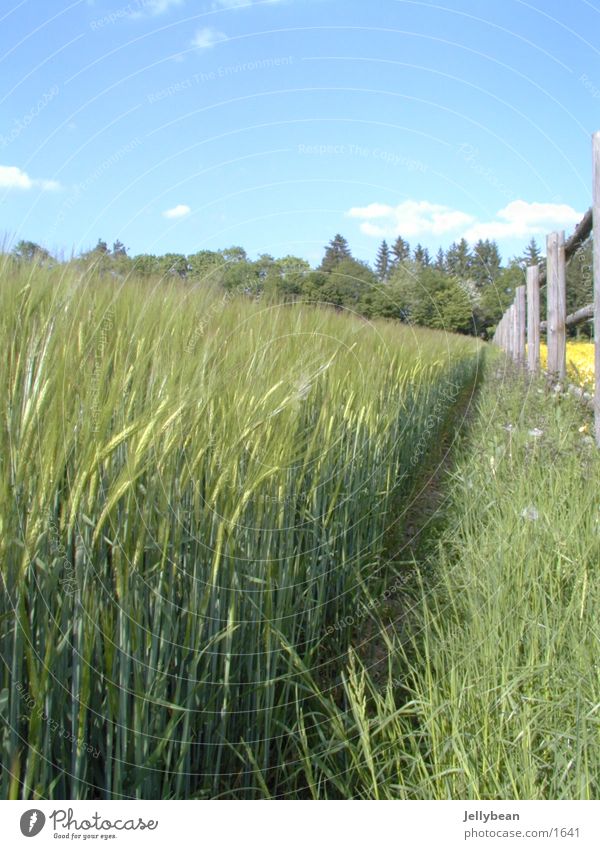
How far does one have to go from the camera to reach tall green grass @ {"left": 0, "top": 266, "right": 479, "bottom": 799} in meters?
0.93

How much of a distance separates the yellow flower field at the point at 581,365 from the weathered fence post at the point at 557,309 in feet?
0.31

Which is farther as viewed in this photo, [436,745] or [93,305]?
[93,305]

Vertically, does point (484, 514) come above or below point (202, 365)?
below

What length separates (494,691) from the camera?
55.2 inches

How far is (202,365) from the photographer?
3.73 ft

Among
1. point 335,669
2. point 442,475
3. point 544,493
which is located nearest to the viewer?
point 335,669

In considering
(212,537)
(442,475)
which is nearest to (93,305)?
(212,537)

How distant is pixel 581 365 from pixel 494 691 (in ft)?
19.8

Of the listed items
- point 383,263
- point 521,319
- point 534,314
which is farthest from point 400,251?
point 521,319

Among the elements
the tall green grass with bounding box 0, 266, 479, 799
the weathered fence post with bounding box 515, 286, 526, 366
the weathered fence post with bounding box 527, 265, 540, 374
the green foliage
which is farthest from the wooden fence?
the green foliage

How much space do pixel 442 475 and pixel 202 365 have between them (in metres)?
3.41

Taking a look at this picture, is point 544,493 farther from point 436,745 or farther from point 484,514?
point 436,745

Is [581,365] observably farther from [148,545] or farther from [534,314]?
[148,545]

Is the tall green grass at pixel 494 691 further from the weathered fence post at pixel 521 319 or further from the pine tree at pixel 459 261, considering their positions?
the weathered fence post at pixel 521 319
